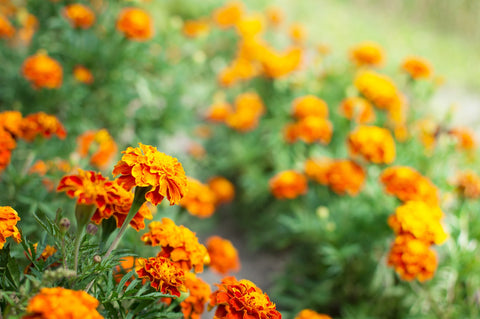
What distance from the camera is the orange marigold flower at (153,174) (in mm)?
854

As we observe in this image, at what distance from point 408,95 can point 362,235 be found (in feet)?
8.29

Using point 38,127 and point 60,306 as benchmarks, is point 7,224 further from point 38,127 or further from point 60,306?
point 38,127

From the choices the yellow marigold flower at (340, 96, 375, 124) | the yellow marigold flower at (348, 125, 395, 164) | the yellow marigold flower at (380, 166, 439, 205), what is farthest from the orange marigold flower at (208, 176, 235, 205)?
the yellow marigold flower at (380, 166, 439, 205)

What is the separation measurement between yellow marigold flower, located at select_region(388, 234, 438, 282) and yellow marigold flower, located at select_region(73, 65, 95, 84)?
200cm

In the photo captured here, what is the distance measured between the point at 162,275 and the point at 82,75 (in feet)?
6.50

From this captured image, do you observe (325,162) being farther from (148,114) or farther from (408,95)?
(408,95)

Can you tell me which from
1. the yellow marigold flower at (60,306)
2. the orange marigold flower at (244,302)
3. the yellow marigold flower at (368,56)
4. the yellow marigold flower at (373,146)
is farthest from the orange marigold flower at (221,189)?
the yellow marigold flower at (60,306)

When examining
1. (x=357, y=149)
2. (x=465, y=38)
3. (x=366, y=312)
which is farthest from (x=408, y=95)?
(x=465, y=38)

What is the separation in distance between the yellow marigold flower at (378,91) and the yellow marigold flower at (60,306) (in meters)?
2.51

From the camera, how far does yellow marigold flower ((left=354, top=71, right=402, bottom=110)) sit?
2781 millimetres

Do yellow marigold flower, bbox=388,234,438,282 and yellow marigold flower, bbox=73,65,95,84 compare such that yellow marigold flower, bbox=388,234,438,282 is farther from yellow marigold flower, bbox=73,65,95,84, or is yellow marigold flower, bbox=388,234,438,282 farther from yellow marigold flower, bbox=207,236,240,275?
yellow marigold flower, bbox=73,65,95,84

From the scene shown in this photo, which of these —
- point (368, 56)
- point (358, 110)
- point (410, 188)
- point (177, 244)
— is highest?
point (368, 56)

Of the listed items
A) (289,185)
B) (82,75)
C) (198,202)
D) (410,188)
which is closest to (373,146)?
(410,188)

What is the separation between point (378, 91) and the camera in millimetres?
2781
